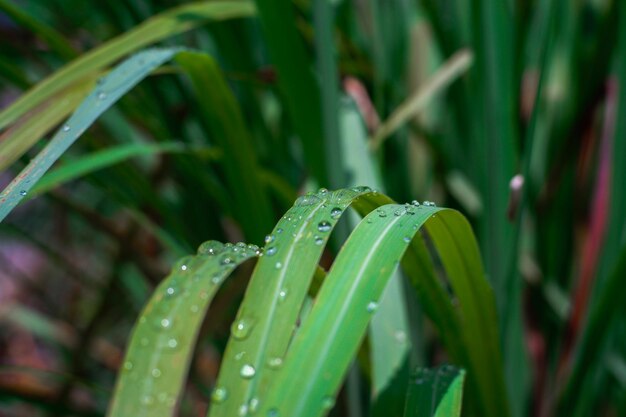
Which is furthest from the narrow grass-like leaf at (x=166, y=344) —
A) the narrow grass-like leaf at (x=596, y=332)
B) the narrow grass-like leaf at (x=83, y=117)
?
the narrow grass-like leaf at (x=596, y=332)

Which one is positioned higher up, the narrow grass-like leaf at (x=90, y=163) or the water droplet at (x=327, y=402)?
the narrow grass-like leaf at (x=90, y=163)

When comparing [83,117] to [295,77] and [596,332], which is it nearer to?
[295,77]

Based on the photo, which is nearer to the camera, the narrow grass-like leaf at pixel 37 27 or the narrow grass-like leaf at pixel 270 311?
the narrow grass-like leaf at pixel 270 311

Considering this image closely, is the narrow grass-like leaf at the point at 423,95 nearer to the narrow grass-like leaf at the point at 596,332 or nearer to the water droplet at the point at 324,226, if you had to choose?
the narrow grass-like leaf at the point at 596,332

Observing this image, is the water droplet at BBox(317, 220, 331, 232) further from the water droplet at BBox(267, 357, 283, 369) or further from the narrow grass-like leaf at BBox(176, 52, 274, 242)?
the narrow grass-like leaf at BBox(176, 52, 274, 242)

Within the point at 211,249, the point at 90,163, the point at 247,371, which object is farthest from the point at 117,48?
the point at 247,371

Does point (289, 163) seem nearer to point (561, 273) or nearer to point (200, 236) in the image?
point (200, 236)

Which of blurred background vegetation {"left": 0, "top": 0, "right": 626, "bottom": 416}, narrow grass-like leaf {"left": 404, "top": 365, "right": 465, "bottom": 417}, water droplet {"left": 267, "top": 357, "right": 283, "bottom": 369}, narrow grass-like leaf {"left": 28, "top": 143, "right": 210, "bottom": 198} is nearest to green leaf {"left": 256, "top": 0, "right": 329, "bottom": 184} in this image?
blurred background vegetation {"left": 0, "top": 0, "right": 626, "bottom": 416}
